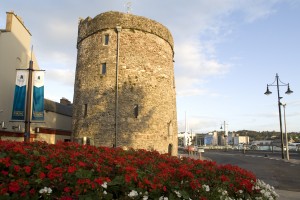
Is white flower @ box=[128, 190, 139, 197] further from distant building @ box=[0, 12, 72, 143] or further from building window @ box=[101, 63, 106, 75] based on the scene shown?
distant building @ box=[0, 12, 72, 143]

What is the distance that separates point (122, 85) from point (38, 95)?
599 cm

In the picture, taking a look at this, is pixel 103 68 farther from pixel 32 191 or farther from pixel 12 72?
pixel 32 191

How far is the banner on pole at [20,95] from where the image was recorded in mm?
15445

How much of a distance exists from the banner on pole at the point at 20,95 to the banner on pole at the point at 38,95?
617mm

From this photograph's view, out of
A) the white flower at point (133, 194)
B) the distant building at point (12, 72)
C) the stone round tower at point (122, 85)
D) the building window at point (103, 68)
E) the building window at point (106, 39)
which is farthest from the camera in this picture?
the distant building at point (12, 72)

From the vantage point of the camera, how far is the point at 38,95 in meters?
15.6

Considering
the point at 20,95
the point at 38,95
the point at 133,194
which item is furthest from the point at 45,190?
the point at 20,95

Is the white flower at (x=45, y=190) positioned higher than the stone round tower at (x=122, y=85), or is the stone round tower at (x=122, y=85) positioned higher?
the stone round tower at (x=122, y=85)

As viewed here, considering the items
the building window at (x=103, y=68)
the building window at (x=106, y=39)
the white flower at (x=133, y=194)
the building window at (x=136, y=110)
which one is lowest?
the white flower at (x=133, y=194)

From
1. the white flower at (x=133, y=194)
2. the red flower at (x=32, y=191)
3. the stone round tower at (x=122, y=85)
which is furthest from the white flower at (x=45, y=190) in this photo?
the stone round tower at (x=122, y=85)

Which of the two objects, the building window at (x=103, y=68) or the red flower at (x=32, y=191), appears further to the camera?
the building window at (x=103, y=68)

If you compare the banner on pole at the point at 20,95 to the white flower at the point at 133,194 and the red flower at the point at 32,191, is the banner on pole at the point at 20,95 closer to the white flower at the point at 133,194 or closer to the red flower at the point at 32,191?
the red flower at the point at 32,191

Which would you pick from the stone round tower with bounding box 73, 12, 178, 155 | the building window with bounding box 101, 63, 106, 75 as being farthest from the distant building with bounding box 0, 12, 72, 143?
the building window with bounding box 101, 63, 106, 75

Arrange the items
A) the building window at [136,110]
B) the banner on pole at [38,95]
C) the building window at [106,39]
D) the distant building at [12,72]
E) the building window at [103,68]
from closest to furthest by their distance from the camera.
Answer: the banner on pole at [38,95]
the building window at [136,110]
the building window at [103,68]
the building window at [106,39]
the distant building at [12,72]
